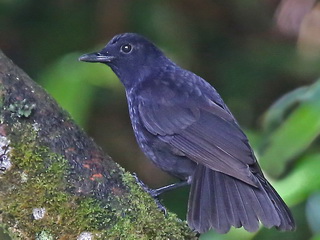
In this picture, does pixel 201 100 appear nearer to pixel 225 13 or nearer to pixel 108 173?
pixel 108 173

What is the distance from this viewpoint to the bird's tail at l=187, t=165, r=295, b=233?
3477mm

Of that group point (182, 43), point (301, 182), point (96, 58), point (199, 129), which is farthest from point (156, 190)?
point (182, 43)

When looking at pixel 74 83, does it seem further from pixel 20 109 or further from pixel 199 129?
pixel 20 109

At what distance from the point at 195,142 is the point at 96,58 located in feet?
3.74

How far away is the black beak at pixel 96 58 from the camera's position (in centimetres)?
460

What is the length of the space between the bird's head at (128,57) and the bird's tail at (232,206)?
121cm

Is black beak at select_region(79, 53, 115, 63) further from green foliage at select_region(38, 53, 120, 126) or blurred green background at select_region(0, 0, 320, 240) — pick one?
blurred green background at select_region(0, 0, 320, 240)

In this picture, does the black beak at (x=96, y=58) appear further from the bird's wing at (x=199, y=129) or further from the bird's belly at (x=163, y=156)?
the bird's belly at (x=163, y=156)

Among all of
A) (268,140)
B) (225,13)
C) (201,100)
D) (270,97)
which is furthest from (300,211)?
(225,13)

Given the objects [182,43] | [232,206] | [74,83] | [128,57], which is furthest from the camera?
[182,43]

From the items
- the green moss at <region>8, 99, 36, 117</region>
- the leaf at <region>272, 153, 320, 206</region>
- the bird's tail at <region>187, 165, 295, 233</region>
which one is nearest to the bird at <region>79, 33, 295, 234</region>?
the bird's tail at <region>187, 165, 295, 233</region>

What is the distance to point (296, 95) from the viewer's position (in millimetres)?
4246

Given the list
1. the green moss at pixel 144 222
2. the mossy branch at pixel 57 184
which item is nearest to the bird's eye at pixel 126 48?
the mossy branch at pixel 57 184

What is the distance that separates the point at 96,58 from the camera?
4668 millimetres
